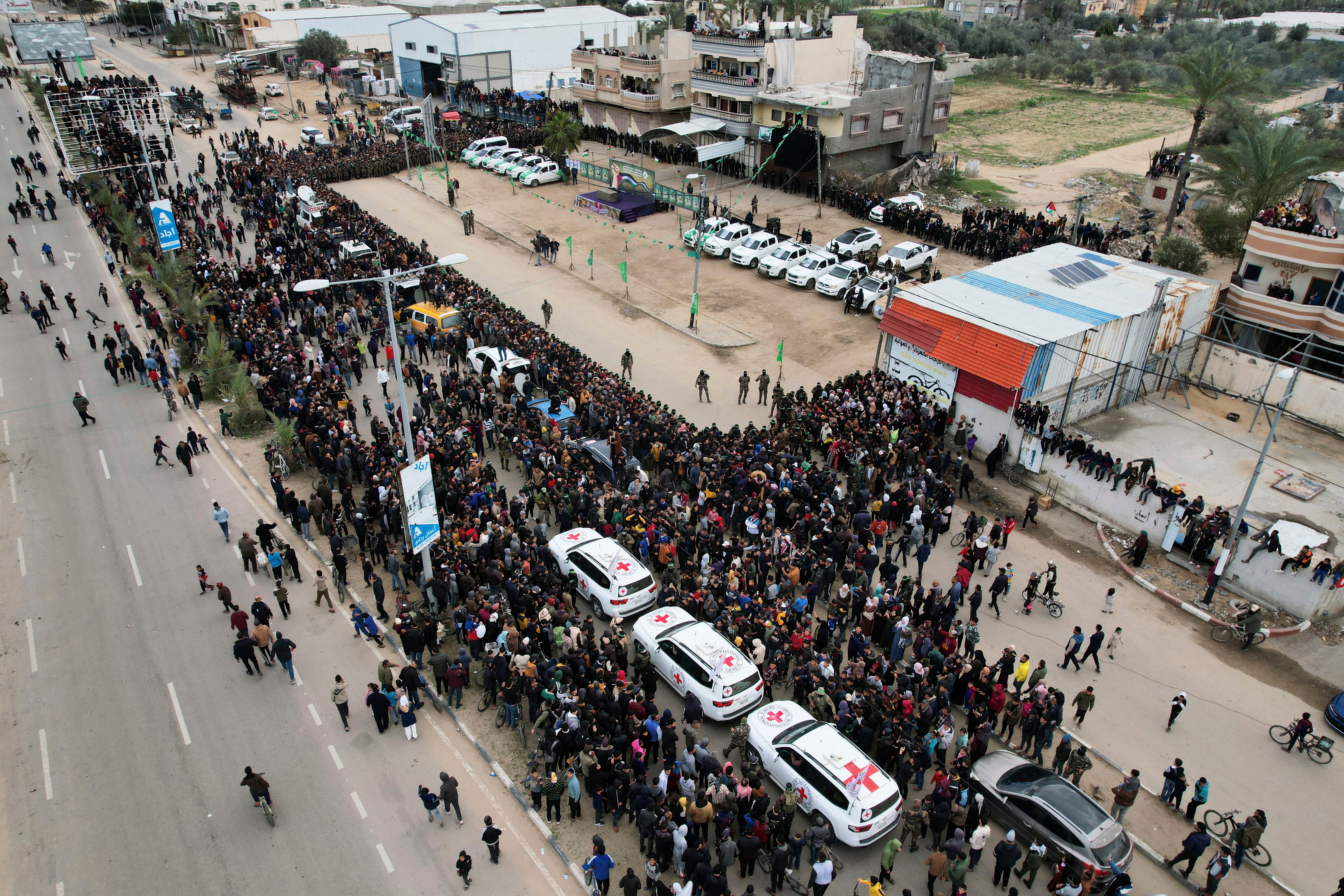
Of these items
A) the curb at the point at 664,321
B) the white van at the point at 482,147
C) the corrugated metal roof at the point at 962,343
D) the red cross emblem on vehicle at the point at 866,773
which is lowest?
the curb at the point at 664,321

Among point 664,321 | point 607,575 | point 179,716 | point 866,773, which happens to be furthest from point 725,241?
point 179,716

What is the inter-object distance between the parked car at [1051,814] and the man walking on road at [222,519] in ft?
58.8

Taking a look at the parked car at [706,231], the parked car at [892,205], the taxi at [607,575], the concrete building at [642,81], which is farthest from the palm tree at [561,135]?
the taxi at [607,575]

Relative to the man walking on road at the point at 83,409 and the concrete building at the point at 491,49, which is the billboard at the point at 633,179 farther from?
the man walking on road at the point at 83,409

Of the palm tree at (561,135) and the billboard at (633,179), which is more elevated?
the palm tree at (561,135)

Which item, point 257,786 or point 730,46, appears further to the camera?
point 730,46

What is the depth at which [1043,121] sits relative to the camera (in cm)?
7425

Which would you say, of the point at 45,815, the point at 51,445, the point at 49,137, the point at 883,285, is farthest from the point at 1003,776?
the point at 49,137

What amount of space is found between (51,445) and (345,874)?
19.2m

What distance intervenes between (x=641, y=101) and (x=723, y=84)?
621 centimetres

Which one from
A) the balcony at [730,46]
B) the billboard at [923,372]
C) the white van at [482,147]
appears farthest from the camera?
the white van at [482,147]

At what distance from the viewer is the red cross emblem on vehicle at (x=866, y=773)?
13.6 m

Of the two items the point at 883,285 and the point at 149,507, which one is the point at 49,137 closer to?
the point at 149,507

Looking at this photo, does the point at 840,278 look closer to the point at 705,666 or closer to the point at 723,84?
the point at 723,84
